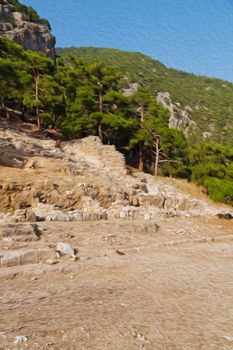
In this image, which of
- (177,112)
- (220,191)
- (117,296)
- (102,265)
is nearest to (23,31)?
(177,112)

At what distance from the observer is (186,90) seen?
117125 millimetres

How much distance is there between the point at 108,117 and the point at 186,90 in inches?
3746

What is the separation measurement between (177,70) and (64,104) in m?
124

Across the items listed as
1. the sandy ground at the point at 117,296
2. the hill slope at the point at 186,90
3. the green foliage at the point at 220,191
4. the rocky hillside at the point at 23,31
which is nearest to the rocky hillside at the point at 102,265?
the sandy ground at the point at 117,296

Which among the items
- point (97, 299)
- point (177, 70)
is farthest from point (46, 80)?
point (177, 70)

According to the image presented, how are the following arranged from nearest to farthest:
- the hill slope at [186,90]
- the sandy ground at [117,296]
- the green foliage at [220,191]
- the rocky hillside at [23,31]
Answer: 1. the sandy ground at [117,296]
2. the green foliage at [220,191]
3. the rocky hillside at [23,31]
4. the hill slope at [186,90]

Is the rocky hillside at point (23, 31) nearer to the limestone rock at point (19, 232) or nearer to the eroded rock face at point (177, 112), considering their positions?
the eroded rock face at point (177, 112)

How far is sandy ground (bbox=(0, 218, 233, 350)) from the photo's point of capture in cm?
526

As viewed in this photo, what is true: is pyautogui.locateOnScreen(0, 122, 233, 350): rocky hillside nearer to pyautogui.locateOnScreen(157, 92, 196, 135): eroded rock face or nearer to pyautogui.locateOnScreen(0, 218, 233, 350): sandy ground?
Result: pyautogui.locateOnScreen(0, 218, 233, 350): sandy ground

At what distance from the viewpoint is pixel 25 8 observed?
92250 mm

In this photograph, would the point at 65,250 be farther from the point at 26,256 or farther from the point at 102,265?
the point at 26,256

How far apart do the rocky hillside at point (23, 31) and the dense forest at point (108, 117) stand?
40.3 metres

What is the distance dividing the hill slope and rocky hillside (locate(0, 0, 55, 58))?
2572 cm

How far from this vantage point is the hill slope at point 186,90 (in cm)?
9162
